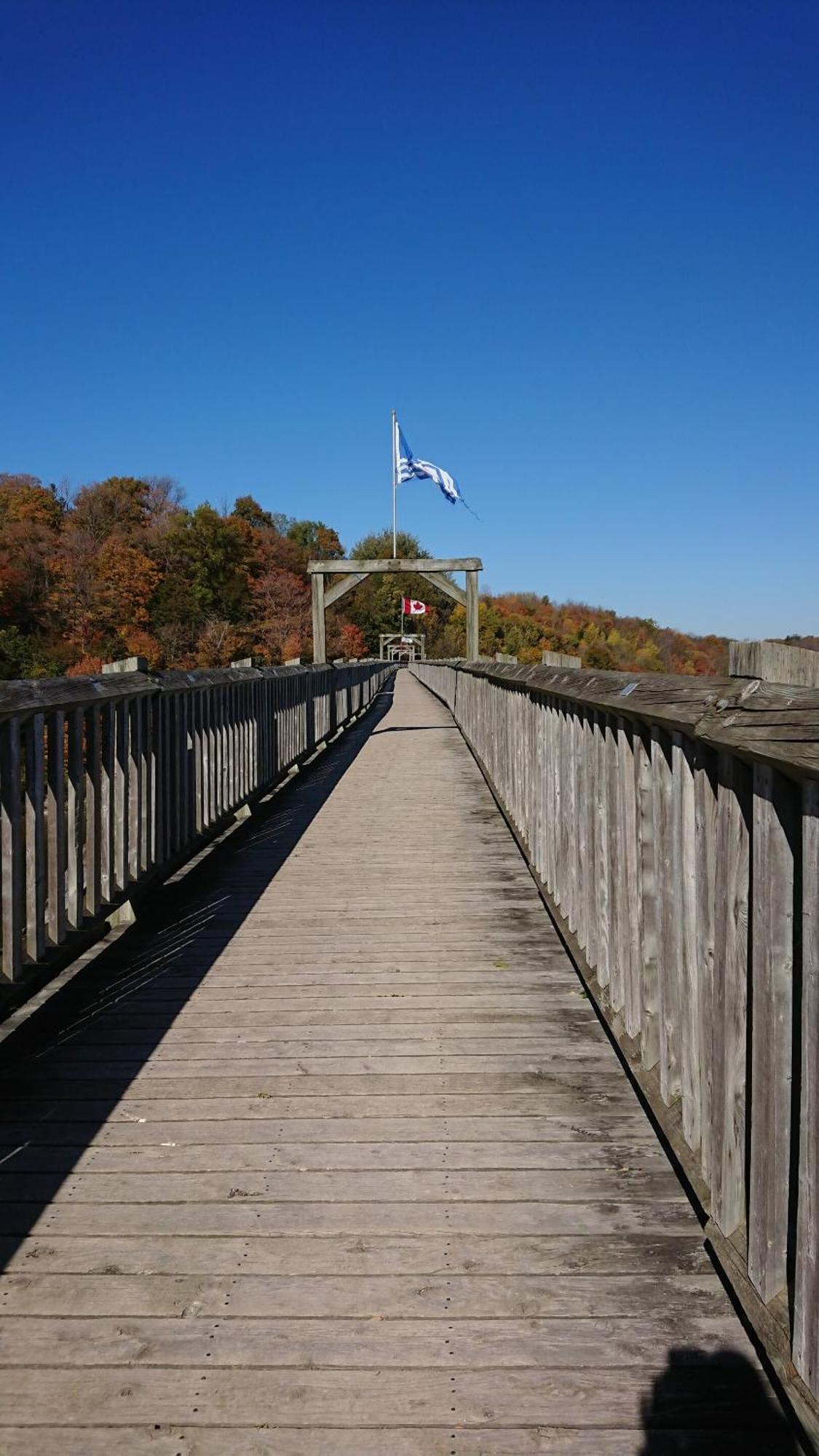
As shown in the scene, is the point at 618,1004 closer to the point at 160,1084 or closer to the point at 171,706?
the point at 160,1084

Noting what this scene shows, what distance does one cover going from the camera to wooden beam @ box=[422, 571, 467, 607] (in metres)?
19.3

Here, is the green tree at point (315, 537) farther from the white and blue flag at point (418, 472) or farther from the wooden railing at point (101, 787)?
the wooden railing at point (101, 787)

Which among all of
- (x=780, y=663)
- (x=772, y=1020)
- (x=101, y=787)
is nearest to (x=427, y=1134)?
(x=772, y=1020)

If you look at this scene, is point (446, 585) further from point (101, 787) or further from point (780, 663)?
point (780, 663)

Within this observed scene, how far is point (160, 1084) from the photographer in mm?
3055

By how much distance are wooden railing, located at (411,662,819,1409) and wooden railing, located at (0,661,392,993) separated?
1893 millimetres

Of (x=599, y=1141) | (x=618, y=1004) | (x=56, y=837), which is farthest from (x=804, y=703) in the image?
(x=56, y=837)

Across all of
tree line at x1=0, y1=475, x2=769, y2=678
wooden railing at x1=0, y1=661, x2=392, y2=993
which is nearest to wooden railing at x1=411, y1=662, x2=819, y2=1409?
wooden railing at x1=0, y1=661, x2=392, y2=993

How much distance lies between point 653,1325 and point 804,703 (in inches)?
48.9

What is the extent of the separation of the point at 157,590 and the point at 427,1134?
6049 cm

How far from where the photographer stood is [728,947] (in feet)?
6.44

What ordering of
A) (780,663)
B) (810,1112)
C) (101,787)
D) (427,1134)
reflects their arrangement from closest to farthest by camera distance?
(810,1112) < (780,663) < (427,1134) < (101,787)

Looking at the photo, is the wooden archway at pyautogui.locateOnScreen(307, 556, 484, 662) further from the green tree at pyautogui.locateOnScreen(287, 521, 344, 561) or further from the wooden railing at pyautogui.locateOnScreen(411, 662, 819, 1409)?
the green tree at pyautogui.locateOnScreen(287, 521, 344, 561)

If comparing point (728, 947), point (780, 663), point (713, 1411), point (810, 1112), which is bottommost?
point (713, 1411)
